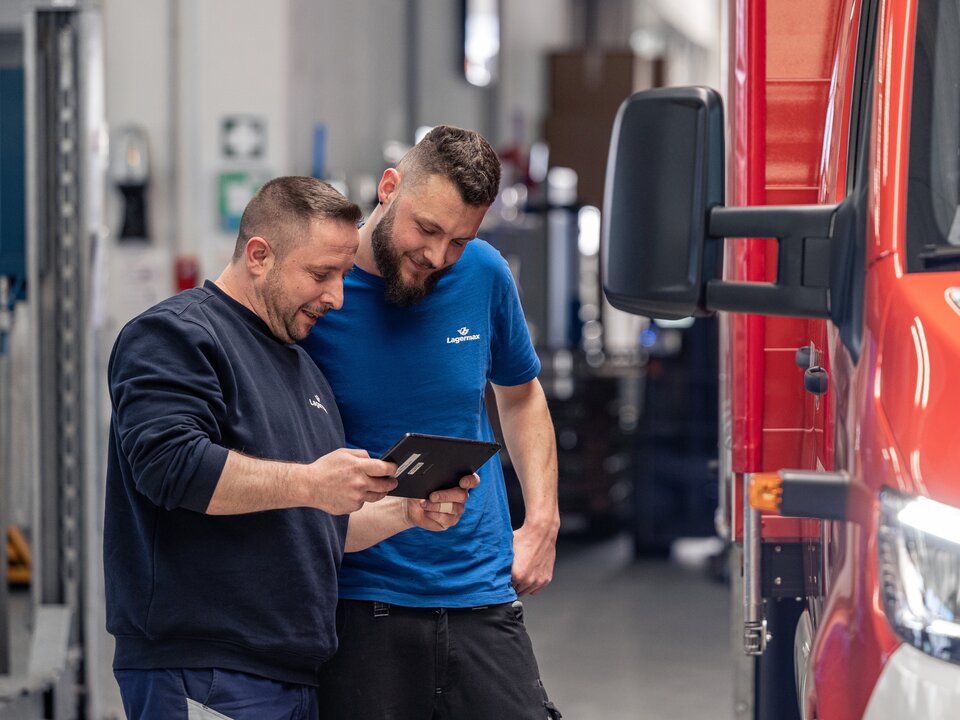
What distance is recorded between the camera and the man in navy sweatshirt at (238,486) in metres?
1.98

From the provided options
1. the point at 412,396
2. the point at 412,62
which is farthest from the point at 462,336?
the point at 412,62

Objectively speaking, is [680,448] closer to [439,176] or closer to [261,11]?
[261,11]

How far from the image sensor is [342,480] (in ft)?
6.59

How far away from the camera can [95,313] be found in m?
4.63

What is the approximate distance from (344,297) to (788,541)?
97 centimetres

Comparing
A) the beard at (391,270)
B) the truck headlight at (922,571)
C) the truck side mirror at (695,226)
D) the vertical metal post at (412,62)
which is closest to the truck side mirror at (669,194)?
the truck side mirror at (695,226)

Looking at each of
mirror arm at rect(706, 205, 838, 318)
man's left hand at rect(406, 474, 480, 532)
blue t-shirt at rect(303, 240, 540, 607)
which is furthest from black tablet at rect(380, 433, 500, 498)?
mirror arm at rect(706, 205, 838, 318)

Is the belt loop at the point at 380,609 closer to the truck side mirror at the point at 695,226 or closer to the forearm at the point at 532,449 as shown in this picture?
the forearm at the point at 532,449

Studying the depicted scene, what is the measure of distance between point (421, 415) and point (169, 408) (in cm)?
66

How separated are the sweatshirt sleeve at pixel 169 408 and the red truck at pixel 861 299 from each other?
653 mm

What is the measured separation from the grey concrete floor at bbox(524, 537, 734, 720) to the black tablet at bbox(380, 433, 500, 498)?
3213 mm

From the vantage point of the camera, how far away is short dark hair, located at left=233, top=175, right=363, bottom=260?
2.22 m

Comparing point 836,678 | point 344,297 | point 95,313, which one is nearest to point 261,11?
point 95,313

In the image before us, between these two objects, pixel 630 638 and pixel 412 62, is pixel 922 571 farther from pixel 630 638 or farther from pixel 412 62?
pixel 412 62
